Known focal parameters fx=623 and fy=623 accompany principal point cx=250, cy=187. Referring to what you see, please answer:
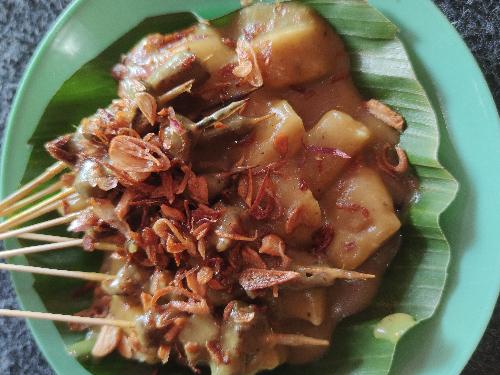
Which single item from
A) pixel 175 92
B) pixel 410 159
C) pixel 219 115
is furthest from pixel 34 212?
pixel 410 159

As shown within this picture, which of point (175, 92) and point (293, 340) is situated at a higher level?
point (175, 92)

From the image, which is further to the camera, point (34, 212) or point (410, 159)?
point (34, 212)

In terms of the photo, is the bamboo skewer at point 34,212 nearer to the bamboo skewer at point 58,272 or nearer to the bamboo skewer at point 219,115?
the bamboo skewer at point 58,272

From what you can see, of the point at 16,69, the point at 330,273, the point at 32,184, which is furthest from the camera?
the point at 16,69

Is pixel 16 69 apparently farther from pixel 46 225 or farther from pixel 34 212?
pixel 46 225

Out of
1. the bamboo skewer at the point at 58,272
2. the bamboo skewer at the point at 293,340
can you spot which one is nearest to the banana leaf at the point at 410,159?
the bamboo skewer at the point at 293,340

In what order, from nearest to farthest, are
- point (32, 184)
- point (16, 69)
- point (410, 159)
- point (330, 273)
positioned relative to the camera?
point (330, 273)
point (410, 159)
point (32, 184)
point (16, 69)

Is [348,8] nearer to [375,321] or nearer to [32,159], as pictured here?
[375,321]

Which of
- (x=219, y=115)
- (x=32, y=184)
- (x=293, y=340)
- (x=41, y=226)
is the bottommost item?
(x=293, y=340)
